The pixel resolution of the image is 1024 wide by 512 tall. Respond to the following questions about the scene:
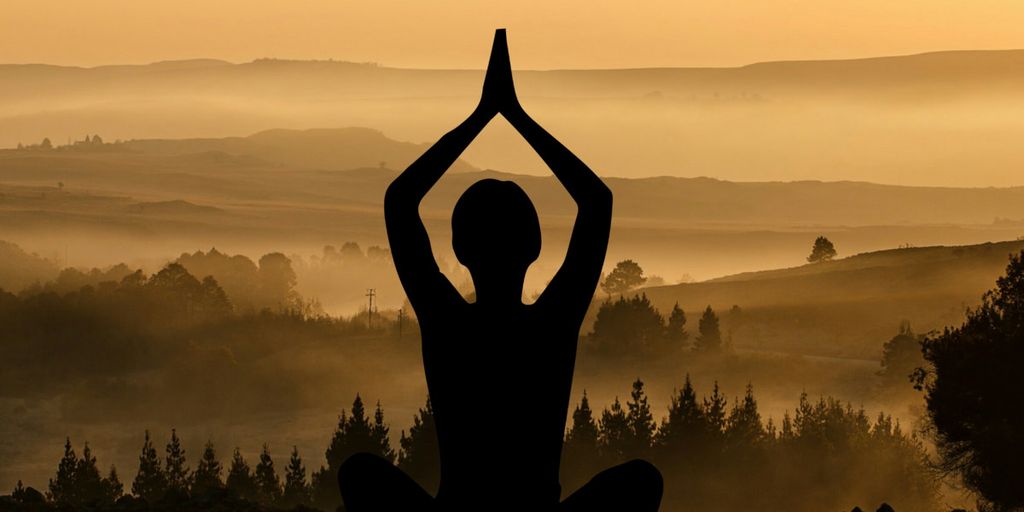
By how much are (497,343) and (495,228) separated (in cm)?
97

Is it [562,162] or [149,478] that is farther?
[149,478]

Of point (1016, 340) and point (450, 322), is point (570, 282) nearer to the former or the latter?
point (450, 322)

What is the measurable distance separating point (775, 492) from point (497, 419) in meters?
103

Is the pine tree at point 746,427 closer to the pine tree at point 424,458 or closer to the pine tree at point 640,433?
the pine tree at point 640,433

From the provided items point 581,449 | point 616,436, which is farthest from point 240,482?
point 616,436

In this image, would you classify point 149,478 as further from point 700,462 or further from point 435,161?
point 435,161

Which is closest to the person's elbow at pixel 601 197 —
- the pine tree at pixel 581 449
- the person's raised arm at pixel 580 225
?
the person's raised arm at pixel 580 225

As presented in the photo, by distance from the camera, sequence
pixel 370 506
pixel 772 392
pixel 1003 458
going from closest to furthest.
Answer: pixel 370 506
pixel 1003 458
pixel 772 392

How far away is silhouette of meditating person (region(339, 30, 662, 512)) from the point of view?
10.5 m

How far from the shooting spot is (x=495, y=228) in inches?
410

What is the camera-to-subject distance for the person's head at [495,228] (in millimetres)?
10383

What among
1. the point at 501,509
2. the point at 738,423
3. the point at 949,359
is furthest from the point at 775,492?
the point at 501,509

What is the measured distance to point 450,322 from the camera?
10.8m

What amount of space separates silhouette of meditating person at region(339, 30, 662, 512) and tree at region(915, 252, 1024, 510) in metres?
33.8
